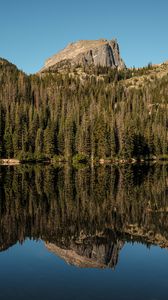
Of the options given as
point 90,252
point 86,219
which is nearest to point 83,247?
point 90,252

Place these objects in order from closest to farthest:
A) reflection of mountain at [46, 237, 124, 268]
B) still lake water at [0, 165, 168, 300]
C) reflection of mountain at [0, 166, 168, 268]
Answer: still lake water at [0, 165, 168, 300] → reflection of mountain at [46, 237, 124, 268] → reflection of mountain at [0, 166, 168, 268]

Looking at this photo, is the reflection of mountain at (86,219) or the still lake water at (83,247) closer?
the still lake water at (83,247)

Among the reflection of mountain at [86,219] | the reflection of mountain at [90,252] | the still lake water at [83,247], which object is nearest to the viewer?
the still lake water at [83,247]

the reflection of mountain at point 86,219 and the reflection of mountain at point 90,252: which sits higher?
the reflection of mountain at point 86,219

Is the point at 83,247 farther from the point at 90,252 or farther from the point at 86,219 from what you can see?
the point at 86,219

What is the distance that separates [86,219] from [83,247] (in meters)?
8.70

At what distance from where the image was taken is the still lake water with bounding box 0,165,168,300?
18.8m

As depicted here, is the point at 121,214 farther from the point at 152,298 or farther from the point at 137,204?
Answer: the point at 152,298

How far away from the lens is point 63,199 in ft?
147

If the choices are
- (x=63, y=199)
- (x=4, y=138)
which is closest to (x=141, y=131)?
(x=4, y=138)

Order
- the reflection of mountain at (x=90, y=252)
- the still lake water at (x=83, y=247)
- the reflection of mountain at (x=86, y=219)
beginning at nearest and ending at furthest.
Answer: the still lake water at (x=83, y=247) → the reflection of mountain at (x=90, y=252) → the reflection of mountain at (x=86, y=219)

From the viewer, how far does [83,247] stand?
25656 millimetres

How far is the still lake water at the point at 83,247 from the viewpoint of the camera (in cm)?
1880

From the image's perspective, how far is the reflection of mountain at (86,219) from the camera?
25711 mm
